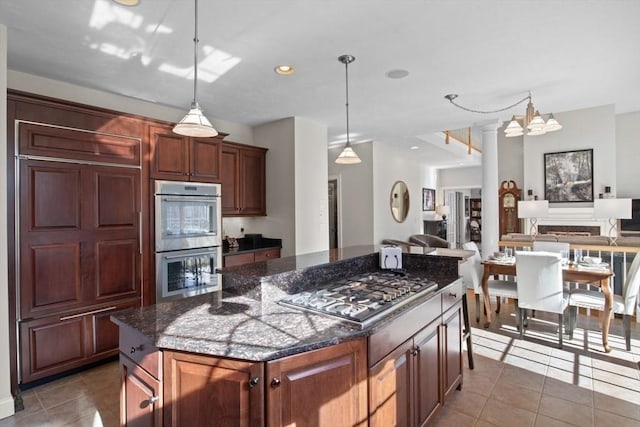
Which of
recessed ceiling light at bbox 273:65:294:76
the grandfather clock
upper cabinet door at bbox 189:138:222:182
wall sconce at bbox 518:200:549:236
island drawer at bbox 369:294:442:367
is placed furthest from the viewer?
the grandfather clock

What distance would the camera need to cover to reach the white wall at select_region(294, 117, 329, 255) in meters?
4.63

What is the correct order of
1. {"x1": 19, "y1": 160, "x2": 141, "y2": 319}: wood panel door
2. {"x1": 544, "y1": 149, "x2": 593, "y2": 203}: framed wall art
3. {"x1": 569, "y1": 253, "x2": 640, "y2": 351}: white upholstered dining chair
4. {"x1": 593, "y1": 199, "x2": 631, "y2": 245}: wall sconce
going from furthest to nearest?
{"x1": 544, "y1": 149, "x2": 593, "y2": 203}: framed wall art < {"x1": 593, "y1": 199, "x2": 631, "y2": 245}: wall sconce < {"x1": 569, "y1": 253, "x2": 640, "y2": 351}: white upholstered dining chair < {"x1": 19, "y1": 160, "x2": 141, "y2": 319}: wood panel door

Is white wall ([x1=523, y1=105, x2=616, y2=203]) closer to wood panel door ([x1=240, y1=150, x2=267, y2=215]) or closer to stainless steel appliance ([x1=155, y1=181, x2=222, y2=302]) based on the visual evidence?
Answer: wood panel door ([x1=240, y1=150, x2=267, y2=215])

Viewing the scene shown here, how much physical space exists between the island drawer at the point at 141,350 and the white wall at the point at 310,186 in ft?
10.0

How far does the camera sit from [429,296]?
2.02 metres

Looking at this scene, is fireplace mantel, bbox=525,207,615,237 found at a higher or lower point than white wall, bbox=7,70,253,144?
lower

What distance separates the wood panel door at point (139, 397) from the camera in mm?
1393

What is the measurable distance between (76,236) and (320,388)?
2617 millimetres

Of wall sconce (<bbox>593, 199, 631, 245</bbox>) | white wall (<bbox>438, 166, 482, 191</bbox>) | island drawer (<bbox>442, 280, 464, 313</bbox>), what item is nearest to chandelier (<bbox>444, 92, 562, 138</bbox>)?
wall sconce (<bbox>593, 199, 631, 245</bbox>)

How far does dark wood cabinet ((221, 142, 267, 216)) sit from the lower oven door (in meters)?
0.76

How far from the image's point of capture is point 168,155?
3545 mm

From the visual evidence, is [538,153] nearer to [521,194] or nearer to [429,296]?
[521,194]

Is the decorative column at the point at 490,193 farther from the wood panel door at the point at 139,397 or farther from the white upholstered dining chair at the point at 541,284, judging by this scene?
the wood panel door at the point at 139,397

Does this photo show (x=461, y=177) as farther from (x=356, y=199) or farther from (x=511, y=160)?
(x=356, y=199)
